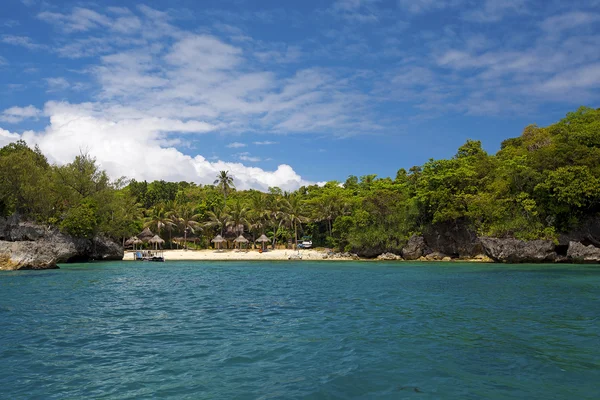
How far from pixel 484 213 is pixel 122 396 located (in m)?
42.1

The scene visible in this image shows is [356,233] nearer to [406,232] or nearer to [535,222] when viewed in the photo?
[406,232]

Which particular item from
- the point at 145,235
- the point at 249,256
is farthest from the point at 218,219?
the point at 249,256

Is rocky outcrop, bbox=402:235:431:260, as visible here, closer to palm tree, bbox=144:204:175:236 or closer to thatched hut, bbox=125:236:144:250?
palm tree, bbox=144:204:175:236

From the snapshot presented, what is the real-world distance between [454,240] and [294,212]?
79.3 ft

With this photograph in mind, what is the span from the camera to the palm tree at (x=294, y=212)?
63.3m

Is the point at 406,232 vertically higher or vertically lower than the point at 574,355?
higher

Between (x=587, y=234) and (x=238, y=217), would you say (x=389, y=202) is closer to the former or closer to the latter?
(x=587, y=234)

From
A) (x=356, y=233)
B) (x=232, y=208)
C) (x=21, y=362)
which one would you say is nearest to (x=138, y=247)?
(x=232, y=208)

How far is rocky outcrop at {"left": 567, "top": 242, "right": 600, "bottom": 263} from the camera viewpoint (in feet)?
125

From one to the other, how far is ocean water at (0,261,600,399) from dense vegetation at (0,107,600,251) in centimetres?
2196

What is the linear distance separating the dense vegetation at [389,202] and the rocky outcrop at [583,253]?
1862 mm

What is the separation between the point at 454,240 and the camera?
160ft

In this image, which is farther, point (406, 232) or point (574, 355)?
point (406, 232)

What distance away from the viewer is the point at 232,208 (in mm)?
66438
